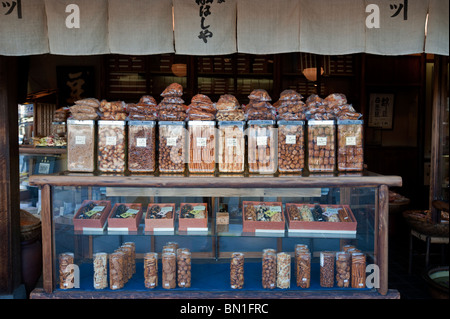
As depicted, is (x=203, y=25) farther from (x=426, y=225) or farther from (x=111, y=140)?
(x=426, y=225)

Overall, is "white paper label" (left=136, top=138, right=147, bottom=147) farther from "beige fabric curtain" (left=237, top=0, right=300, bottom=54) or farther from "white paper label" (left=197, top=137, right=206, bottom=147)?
"beige fabric curtain" (left=237, top=0, right=300, bottom=54)

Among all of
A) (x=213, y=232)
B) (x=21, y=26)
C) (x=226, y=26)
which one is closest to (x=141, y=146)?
(x=213, y=232)

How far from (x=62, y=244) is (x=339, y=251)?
193 centimetres

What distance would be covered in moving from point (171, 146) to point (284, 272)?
1142mm

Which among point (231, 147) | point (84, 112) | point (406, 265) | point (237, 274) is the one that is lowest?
point (406, 265)

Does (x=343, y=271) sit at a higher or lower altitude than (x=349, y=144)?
lower

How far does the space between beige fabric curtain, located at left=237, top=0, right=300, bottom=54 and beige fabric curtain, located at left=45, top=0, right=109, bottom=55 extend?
94 centimetres

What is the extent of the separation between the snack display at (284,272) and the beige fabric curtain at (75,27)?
187cm

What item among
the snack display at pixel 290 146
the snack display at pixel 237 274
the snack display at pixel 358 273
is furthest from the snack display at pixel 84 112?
the snack display at pixel 358 273

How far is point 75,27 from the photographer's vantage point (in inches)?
95.6

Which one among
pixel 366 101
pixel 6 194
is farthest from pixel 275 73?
pixel 6 194

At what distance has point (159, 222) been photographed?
253cm

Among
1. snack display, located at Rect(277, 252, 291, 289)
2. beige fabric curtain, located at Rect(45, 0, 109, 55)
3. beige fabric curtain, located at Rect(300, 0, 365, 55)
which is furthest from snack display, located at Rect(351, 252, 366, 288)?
beige fabric curtain, located at Rect(45, 0, 109, 55)

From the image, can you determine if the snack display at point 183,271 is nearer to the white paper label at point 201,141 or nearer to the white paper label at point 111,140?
the white paper label at point 201,141
